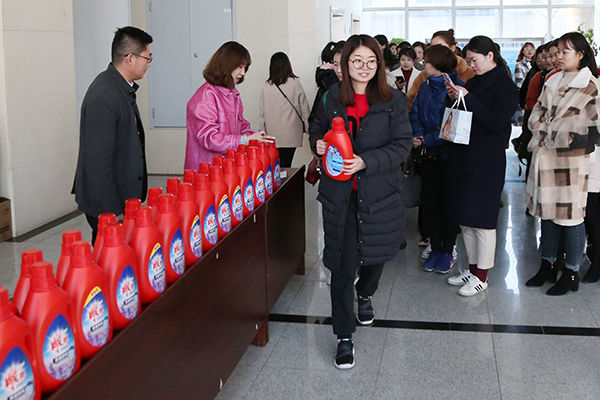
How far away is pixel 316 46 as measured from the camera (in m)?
8.29

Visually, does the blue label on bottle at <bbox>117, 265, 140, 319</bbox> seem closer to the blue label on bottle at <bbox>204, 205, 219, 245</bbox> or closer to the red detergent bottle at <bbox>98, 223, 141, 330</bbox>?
the red detergent bottle at <bbox>98, 223, 141, 330</bbox>

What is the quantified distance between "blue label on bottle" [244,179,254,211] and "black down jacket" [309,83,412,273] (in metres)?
0.32

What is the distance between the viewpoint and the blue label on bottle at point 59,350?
1.35 m

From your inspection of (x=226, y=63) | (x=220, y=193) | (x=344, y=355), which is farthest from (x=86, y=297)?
(x=226, y=63)

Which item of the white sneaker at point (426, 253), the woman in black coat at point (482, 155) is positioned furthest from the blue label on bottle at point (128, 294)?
the white sneaker at point (426, 253)

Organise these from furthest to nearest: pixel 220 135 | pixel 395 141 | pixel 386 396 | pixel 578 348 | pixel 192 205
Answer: pixel 220 135
pixel 578 348
pixel 395 141
pixel 386 396
pixel 192 205

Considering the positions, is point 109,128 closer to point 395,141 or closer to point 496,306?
point 395,141

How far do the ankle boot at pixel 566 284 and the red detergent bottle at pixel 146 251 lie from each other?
9.28ft

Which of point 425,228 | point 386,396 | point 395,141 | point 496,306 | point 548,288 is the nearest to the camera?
point 386,396

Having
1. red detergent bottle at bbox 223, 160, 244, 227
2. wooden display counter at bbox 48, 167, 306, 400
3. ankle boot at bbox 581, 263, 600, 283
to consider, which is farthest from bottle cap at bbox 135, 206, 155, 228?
ankle boot at bbox 581, 263, 600, 283

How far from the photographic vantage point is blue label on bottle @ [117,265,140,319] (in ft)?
5.39

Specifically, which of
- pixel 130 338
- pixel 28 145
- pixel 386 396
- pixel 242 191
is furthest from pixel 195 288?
pixel 28 145

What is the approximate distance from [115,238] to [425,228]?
306 cm

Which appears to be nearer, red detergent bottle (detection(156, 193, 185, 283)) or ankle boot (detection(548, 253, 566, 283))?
red detergent bottle (detection(156, 193, 185, 283))
